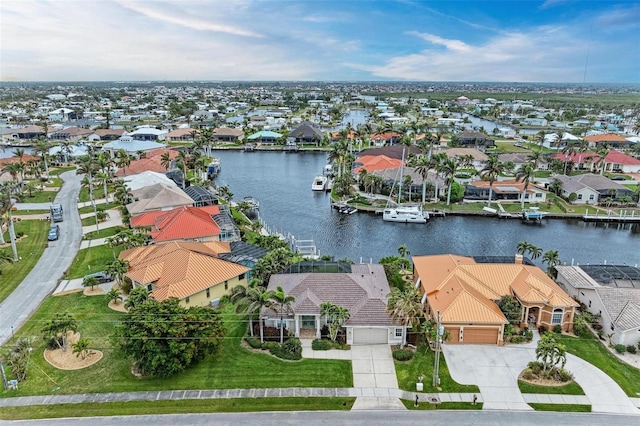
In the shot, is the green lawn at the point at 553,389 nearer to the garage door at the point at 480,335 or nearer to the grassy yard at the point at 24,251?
the garage door at the point at 480,335

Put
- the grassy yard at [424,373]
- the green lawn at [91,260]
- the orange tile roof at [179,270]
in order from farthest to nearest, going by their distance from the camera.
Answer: the green lawn at [91,260] < the orange tile roof at [179,270] < the grassy yard at [424,373]

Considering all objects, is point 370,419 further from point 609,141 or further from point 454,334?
point 609,141

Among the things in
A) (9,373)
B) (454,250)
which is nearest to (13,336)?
(9,373)

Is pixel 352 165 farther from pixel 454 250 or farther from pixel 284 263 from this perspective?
pixel 284 263

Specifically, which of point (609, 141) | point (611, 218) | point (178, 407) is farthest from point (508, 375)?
point (609, 141)

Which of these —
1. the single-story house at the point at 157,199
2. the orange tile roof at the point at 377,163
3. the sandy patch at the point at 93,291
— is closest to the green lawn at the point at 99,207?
the single-story house at the point at 157,199

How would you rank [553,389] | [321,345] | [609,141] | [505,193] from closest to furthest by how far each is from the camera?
[553,389]
[321,345]
[505,193]
[609,141]
